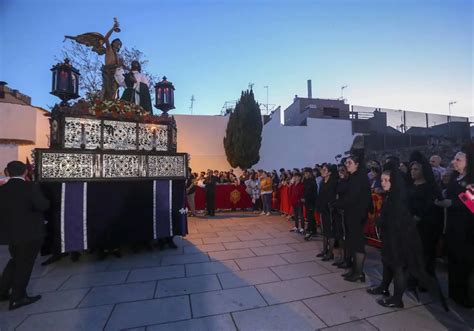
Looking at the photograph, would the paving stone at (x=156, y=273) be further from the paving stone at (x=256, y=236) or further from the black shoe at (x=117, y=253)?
the paving stone at (x=256, y=236)

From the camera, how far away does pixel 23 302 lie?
3270 mm

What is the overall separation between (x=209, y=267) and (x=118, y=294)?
5.21ft

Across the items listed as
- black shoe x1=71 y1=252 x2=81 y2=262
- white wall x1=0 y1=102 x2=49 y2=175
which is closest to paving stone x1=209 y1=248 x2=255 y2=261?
black shoe x1=71 y1=252 x2=81 y2=262

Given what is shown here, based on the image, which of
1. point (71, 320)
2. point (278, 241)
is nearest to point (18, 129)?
point (71, 320)

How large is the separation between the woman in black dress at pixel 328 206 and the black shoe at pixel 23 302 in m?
4.73

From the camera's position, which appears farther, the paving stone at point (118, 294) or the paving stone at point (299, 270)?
the paving stone at point (299, 270)

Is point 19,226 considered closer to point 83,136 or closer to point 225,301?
point 83,136

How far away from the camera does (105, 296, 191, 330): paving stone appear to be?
285cm

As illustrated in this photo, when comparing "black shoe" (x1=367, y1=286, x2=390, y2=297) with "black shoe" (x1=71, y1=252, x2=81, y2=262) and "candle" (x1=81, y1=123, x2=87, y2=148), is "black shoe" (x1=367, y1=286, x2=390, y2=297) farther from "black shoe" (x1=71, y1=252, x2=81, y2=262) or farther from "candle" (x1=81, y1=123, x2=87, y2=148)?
"candle" (x1=81, y1=123, x2=87, y2=148)

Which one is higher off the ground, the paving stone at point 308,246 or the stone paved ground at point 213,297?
the stone paved ground at point 213,297

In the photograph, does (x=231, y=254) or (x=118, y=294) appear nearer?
(x=118, y=294)

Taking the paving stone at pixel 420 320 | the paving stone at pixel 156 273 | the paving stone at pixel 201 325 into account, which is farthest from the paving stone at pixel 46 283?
the paving stone at pixel 420 320

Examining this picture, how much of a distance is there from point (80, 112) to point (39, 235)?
2.61 m

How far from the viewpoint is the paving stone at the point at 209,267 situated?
14.4 ft
